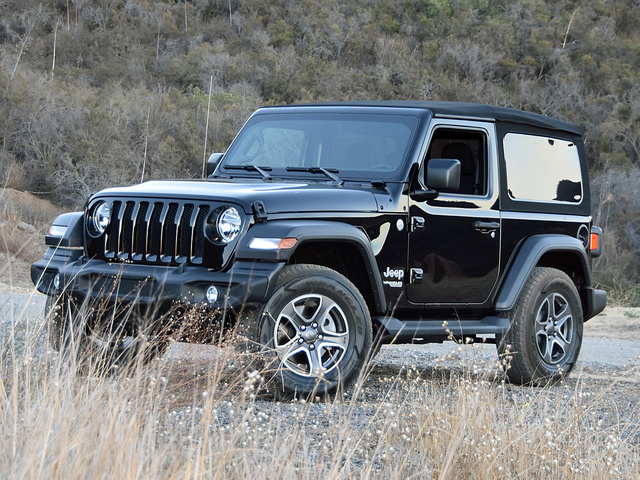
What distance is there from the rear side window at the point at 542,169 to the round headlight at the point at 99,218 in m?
2.98

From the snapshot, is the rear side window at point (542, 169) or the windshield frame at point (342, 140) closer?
the windshield frame at point (342, 140)

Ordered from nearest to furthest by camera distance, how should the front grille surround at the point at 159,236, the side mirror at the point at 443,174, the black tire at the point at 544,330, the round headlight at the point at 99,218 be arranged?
the front grille surround at the point at 159,236, the round headlight at the point at 99,218, the side mirror at the point at 443,174, the black tire at the point at 544,330

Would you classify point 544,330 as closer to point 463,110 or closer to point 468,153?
point 468,153

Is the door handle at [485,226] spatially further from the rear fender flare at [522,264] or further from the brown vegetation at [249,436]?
the brown vegetation at [249,436]

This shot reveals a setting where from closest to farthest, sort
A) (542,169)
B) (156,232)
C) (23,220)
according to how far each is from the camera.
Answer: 1. (156,232)
2. (542,169)
3. (23,220)

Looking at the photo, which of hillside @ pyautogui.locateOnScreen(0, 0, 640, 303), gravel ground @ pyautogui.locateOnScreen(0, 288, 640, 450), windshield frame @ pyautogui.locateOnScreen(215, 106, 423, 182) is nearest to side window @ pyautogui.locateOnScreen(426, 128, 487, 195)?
windshield frame @ pyautogui.locateOnScreen(215, 106, 423, 182)

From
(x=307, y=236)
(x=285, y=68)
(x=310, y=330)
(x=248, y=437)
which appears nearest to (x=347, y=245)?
(x=307, y=236)

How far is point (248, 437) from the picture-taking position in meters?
4.06

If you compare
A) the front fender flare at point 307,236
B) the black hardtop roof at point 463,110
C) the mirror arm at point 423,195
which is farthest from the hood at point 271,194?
the black hardtop roof at point 463,110

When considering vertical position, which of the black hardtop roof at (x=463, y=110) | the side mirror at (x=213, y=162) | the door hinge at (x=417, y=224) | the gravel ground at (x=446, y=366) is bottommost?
the gravel ground at (x=446, y=366)

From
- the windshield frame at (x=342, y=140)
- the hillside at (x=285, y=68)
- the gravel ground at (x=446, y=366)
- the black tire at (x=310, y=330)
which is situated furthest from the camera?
the hillside at (x=285, y=68)

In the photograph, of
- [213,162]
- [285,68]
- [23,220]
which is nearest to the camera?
Result: [213,162]

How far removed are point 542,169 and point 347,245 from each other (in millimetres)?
2346

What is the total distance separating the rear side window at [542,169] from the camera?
7.69 metres
